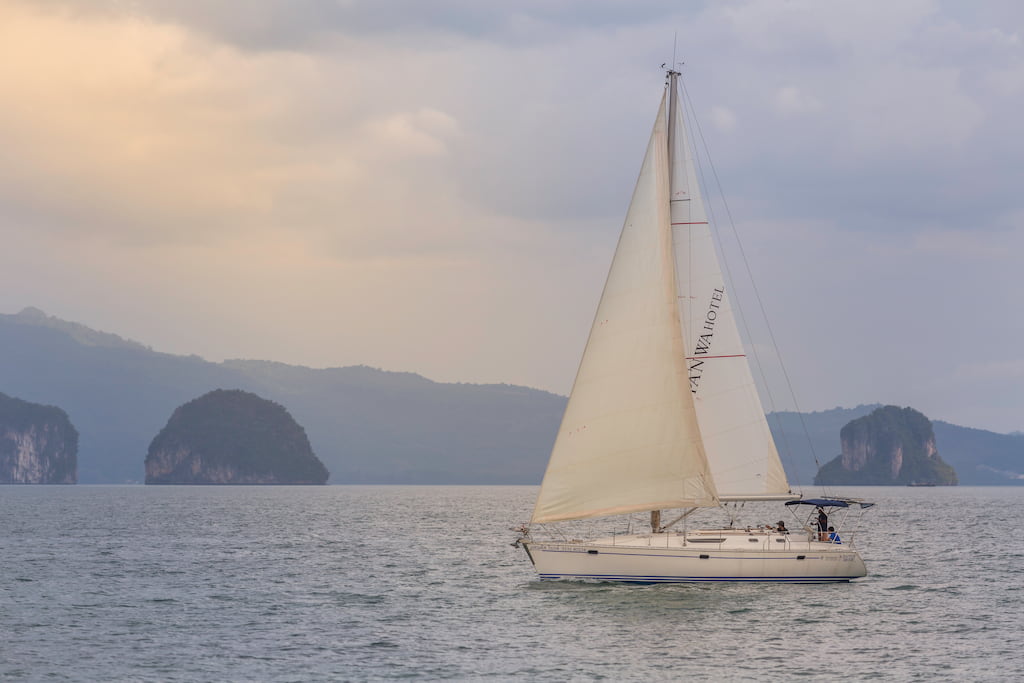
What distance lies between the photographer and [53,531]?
92.8 meters

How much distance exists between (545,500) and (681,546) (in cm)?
506

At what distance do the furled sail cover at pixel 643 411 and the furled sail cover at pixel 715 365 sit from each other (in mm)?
928

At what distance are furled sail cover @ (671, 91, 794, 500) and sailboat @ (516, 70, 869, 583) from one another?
4 centimetres

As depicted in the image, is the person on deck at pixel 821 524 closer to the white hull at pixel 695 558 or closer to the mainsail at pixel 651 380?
the white hull at pixel 695 558

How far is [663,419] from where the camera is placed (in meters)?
43.1

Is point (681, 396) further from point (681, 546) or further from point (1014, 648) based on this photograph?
point (1014, 648)

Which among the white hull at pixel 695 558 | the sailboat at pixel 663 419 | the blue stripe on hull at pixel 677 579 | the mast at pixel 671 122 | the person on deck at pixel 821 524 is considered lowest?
the blue stripe on hull at pixel 677 579

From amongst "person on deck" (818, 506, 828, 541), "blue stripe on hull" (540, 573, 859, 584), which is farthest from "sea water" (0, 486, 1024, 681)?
"person on deck" (818, 506, 828, 541)

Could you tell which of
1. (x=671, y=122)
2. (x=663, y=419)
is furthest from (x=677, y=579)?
(x=671, y=122)

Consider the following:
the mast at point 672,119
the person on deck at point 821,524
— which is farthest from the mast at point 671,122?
the person on deck at point 821,524

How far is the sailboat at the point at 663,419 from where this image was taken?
1679 inches

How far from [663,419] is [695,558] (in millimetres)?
5042

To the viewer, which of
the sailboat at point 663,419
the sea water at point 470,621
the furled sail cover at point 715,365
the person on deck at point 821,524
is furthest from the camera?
the person on deck at point 821,524

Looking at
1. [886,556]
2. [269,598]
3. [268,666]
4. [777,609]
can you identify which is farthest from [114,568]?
[886,556]
